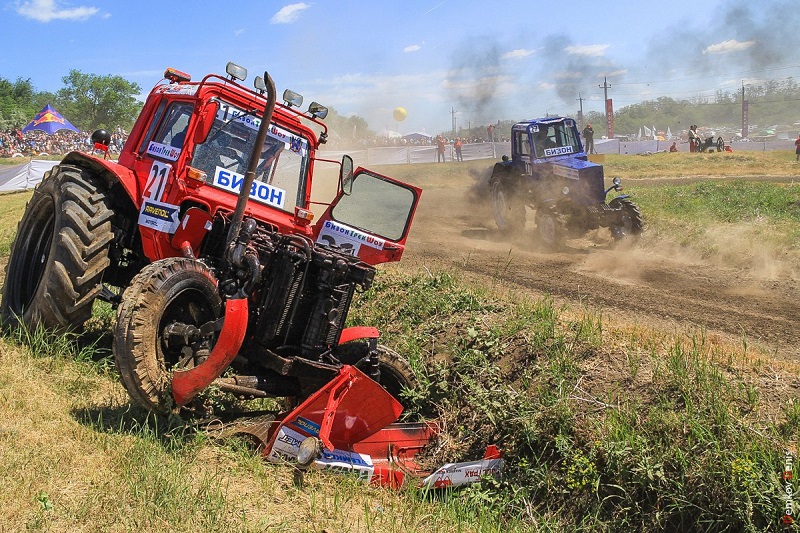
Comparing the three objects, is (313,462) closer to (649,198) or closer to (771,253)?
(771,253)

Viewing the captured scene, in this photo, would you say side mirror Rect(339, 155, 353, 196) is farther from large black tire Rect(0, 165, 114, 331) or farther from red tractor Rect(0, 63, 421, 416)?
large black tire Rect(0, 165, 114, 331)

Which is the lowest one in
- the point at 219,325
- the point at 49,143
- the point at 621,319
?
the point at 621,319

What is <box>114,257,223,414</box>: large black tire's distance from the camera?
4.23 metres

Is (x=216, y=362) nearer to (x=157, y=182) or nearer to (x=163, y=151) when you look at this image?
(x=157, y=182)

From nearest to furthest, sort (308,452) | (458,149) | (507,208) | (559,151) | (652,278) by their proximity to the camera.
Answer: (308,452), (652,278), (559,151), (507,208), (458,149)

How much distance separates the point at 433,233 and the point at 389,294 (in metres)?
7.80

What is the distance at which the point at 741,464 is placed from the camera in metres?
4.18

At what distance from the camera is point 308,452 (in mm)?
4273

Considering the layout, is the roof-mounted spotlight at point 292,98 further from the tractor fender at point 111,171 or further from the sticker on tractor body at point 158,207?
the tractor fender at point 111,171

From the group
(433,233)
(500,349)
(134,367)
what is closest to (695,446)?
(500,349)

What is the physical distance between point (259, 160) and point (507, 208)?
405 inches

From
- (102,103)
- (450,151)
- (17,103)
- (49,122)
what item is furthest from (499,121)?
(17,103)

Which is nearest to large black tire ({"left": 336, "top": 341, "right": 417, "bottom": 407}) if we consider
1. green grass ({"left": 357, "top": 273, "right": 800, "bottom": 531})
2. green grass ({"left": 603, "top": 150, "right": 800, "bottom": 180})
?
green grass ({"left": 357, "top": 273, "right": 800, "bottom": 531})

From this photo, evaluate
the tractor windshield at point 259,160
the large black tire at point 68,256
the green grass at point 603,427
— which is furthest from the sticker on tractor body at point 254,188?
the green grass at point 603,427
